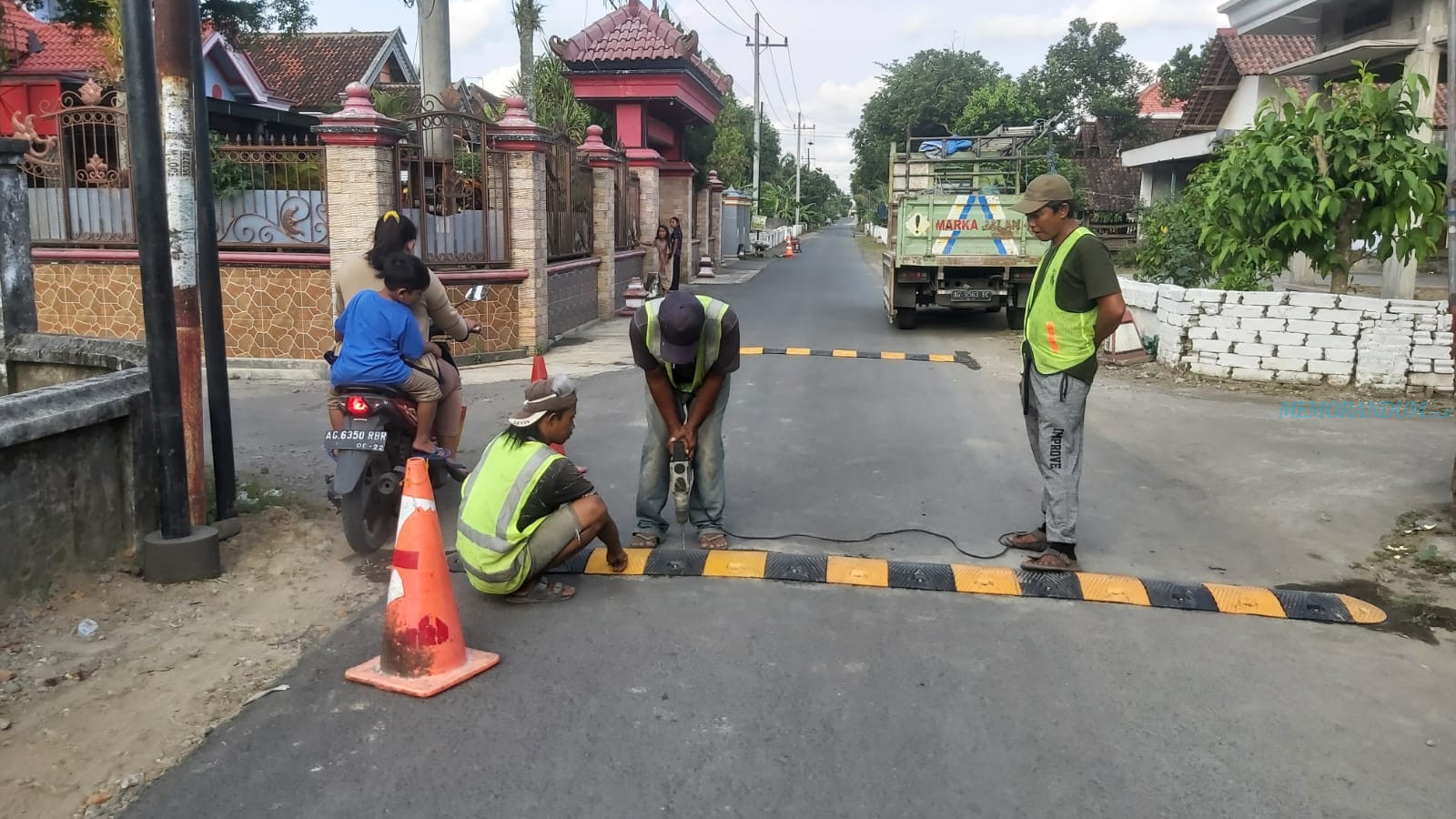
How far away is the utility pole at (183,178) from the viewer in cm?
538

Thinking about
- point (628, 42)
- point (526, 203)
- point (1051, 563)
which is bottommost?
point (1051, 563)

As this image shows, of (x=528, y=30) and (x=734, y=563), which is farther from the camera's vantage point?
(x=528, y=30)

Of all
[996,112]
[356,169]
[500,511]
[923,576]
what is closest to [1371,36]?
[356,169]

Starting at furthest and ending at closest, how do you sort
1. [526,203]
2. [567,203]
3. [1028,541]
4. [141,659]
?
[567,203]
[526,203]
[1028,541]
[141,659]

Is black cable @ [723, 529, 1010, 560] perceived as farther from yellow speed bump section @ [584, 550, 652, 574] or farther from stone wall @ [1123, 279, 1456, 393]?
stone wall @ [1123, 279, 1456, 393]

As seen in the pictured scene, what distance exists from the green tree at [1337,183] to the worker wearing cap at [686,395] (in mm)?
6840

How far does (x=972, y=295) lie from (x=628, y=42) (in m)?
9.23

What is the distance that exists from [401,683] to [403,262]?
8.36 feet

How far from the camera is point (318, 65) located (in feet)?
111

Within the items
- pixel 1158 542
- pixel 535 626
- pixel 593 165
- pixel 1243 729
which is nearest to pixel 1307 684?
pixel 1243 729

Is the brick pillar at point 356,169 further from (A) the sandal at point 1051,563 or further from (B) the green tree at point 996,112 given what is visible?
(B) the green tree at point 996,112

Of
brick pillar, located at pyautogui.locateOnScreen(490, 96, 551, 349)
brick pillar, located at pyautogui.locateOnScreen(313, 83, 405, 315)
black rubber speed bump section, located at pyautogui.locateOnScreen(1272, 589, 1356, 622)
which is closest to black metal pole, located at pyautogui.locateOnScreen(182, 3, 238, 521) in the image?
black rubber speed bump section, located at pyautogui.locateOnScreen(1272, 589, 1356, 622)

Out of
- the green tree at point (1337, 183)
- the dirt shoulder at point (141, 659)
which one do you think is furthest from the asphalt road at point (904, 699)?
the green tree at point (1337, 183)

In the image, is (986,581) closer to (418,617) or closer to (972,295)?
(418,617)
